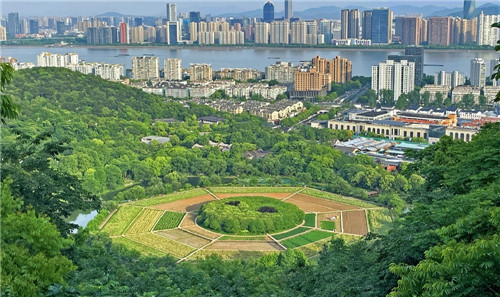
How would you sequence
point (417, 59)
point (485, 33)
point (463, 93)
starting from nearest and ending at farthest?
point (463, 93)
point (417, 59)
point (485, 33)

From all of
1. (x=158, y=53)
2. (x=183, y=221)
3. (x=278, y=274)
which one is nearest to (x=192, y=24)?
(x=158, y=53)

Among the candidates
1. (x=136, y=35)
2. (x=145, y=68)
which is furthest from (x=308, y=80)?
(x=136, y=35)

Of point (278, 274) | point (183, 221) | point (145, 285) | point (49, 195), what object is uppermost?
point (49, 195)

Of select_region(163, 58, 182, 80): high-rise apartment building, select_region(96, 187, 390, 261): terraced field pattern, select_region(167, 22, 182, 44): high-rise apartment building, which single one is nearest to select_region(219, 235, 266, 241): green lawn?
select_region(96, 187, 390, 261): terraced field pattern

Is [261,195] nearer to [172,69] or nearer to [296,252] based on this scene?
[296,252]

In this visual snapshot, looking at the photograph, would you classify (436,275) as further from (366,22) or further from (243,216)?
(366,22)

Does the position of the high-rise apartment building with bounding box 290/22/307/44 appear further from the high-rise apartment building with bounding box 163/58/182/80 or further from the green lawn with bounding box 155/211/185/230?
the green lawn with bounding box 155/211/185/230

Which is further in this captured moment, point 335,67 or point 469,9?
point 469,9

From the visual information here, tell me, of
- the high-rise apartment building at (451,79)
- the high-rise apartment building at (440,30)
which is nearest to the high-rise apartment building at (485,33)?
the high-rise apartment building at (440,30)
